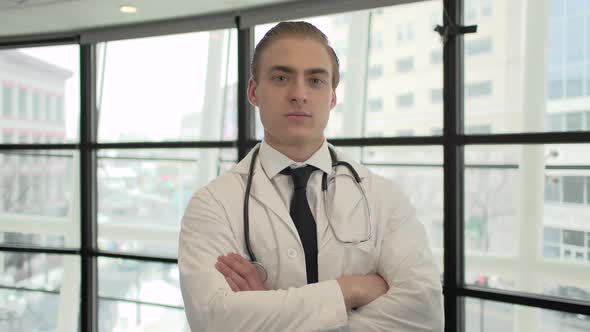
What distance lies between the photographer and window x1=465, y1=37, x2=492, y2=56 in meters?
2.87

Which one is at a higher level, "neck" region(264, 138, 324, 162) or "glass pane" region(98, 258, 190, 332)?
"neck" region(264, 138, 324, 162)

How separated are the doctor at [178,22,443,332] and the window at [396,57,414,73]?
2.88 meters

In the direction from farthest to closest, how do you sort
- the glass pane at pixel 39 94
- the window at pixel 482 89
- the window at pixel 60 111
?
the window at pixel 60 111 → the glass pane at pixel 39 94 → the window at pixel 482 89

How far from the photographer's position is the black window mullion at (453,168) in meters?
2.77

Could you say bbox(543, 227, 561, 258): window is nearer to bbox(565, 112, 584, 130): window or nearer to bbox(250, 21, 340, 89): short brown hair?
bbox(565, 112, 584, 130): window

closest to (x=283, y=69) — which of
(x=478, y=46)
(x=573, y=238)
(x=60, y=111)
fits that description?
(x=478, y=46)

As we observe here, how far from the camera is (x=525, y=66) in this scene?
302cm

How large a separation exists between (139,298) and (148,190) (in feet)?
3.67

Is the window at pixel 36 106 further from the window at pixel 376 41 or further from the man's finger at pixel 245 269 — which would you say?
the man's finger at pixel 245 269

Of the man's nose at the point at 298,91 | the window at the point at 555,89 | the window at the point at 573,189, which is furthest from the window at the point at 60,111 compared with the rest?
the window at the point at 573,189

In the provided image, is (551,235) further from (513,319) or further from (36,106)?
(36,106)

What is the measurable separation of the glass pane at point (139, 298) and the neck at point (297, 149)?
343 centimetres

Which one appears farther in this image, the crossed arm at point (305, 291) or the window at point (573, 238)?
the window at point (573, 238)

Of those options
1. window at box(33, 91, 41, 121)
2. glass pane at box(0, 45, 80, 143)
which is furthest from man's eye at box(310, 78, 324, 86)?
window at box(33, 91, 41, 121)
